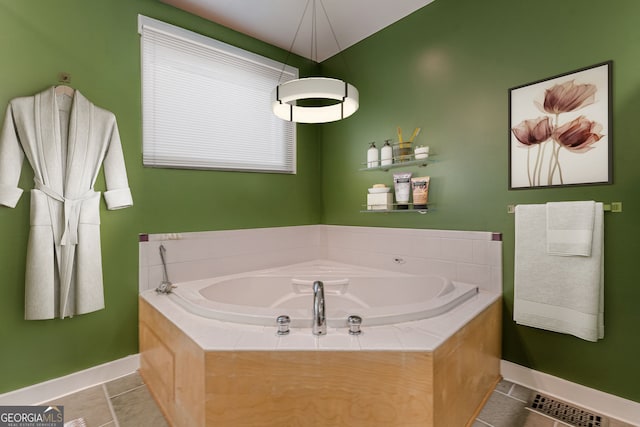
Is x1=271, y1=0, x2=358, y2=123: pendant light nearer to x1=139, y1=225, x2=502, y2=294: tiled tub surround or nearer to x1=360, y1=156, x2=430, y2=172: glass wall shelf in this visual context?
x1=360, y1=156, x2=430, y2=172: glass wall shelf

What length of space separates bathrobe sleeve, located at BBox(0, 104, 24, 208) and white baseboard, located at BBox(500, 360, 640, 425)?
3145 mm

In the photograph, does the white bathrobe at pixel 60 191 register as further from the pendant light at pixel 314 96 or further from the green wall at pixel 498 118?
the green wall at pixel 498 118

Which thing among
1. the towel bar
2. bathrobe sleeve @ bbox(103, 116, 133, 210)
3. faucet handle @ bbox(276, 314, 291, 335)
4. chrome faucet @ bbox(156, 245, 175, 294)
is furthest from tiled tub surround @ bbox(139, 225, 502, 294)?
faucet handle @ bbox(276, 314, 291, 335)

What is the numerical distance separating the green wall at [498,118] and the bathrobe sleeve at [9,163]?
7.79 ft

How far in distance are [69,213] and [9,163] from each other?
38 cm

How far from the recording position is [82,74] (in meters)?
1.92

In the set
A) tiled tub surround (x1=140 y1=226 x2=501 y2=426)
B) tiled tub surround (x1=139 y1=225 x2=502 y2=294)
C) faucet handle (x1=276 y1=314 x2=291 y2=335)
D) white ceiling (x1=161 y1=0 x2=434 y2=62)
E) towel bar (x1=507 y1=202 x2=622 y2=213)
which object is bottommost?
tiled tub surround (x1=140 y1=226 x2=501 y2=426)

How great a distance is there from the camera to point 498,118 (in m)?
2.03

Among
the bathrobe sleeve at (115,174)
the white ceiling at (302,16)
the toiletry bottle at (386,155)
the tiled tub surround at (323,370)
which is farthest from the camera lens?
the toiletry bottle at (386,155)

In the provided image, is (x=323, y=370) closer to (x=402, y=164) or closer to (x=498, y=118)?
(x=402, y=164)

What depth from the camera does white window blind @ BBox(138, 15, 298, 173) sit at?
2.21 metres

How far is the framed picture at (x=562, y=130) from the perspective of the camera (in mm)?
1645

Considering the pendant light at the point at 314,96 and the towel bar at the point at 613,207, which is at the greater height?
the pendant light at the point at 314,96
